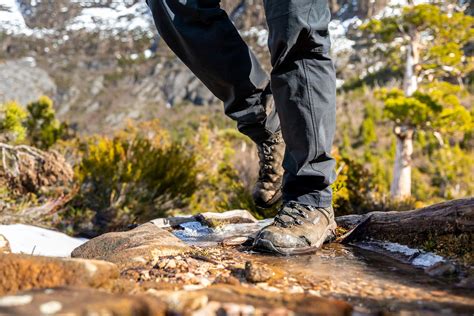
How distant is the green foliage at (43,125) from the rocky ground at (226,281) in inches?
190

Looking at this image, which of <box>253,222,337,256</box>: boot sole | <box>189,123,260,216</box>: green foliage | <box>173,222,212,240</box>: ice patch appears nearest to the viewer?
<box>253,222,337,256</box>: boot sole

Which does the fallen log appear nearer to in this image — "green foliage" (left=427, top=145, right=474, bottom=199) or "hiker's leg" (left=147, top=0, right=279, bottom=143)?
"hiker's leg" (left=147, top=0, right=279, bottom=143)

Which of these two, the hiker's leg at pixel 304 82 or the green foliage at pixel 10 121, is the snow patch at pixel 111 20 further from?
the hiker's leg at pixel 304 82

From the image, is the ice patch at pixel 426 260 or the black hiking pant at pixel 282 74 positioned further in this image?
the black hiking pant at pixel 282 74

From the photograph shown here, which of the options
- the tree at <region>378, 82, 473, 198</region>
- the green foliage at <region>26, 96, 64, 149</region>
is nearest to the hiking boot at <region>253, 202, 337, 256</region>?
the green foliage at <region>26, 96, 64, 149</region>

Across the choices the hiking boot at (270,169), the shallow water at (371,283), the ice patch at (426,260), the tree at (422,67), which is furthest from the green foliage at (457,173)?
the shallow water at (371,283)

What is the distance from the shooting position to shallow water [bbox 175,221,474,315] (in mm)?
887

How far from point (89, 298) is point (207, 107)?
76.7 meters

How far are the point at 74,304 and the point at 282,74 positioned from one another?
1.10m

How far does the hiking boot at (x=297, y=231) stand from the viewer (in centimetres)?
146

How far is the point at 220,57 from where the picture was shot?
176cm

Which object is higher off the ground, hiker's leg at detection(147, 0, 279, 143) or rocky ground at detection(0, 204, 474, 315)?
hiker's leg at detection(147, 0, 279, 143)

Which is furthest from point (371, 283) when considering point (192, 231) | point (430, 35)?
point (430, 35)

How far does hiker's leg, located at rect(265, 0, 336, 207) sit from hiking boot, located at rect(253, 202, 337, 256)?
117 mm
